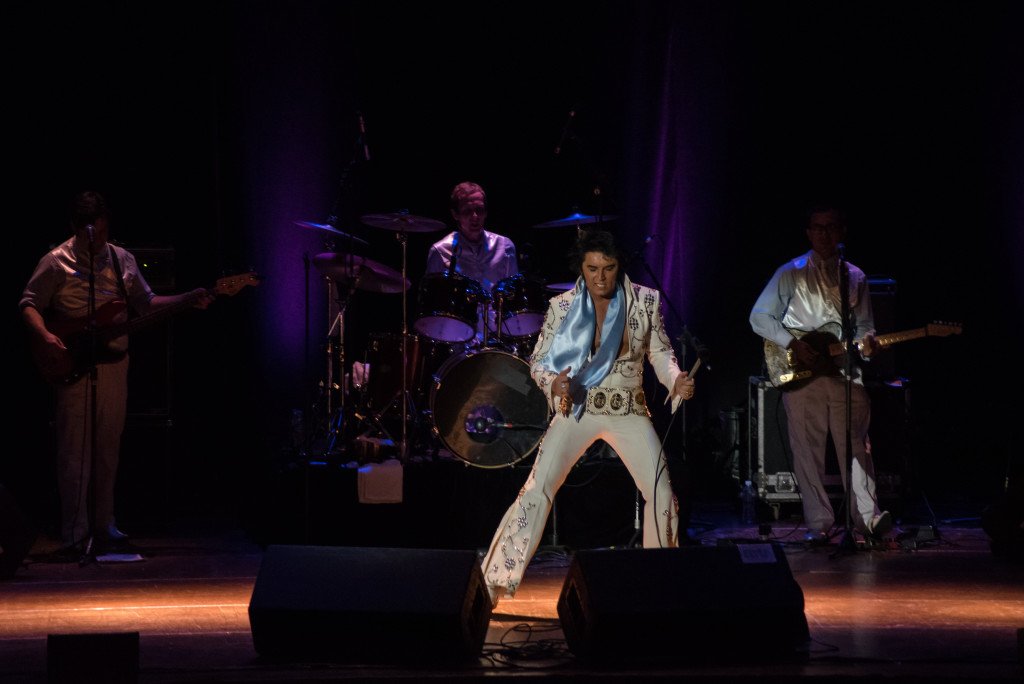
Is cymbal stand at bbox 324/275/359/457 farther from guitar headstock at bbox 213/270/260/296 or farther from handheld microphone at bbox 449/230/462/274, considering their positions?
guitar headstock at bbox 213/270/260/296

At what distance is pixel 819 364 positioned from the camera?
802 cm

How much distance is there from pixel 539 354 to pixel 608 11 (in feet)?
17.0

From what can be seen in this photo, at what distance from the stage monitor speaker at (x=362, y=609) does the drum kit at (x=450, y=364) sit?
3090mm

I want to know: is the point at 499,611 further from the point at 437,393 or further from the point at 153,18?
the point at 153,18

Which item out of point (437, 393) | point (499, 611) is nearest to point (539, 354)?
point (499, 611)

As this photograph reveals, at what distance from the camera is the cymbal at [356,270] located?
26.8ft

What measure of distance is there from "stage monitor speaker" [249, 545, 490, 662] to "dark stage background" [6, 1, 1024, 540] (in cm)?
444

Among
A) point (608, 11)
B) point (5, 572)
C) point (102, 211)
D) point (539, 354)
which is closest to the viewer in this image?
point (539, 354)

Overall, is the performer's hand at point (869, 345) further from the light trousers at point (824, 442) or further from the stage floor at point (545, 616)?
the stage floor at point (545, 616)

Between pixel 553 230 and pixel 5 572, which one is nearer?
pixel 5 572

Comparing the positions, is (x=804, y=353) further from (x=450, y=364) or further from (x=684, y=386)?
(x=684, y=386)

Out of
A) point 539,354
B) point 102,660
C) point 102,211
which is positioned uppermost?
point 102,211

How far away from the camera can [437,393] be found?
7730 mm

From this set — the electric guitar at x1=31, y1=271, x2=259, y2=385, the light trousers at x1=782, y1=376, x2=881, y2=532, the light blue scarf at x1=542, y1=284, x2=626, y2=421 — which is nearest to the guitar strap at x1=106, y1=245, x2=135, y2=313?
the electric guitar at x1=31, y1=271, x2=259, y2=385
